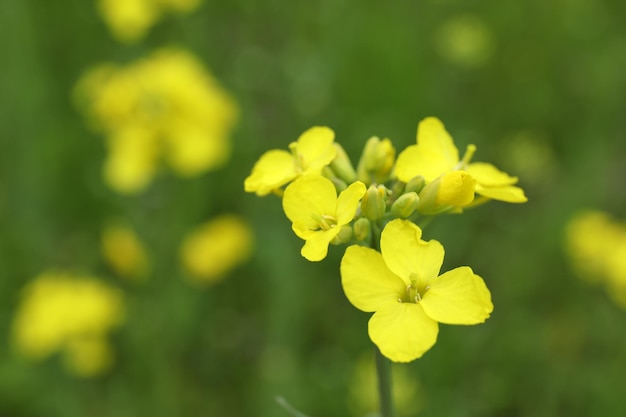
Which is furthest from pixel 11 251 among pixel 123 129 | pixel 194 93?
pixel 194 93

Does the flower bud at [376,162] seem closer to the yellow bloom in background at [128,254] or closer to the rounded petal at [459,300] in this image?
the rounded petal at [459,300]

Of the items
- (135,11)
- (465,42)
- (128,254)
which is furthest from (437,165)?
(465,42)

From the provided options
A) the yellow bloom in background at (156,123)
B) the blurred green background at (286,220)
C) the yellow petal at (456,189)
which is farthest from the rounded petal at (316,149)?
the yellow bloom in background at (156,123)

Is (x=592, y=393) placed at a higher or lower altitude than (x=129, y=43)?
lower

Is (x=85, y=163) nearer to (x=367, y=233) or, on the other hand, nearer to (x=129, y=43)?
(x=129, y=43)

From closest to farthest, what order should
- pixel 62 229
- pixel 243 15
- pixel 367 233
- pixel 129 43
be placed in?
pixel 367 233 < pixel 62 229 < pixel 129 43 < pixel 243 15

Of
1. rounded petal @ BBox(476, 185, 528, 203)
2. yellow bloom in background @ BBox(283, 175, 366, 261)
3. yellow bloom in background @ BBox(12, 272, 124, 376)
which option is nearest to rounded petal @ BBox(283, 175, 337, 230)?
yellow bloom in background @ BBox(283, 175, 366, 261)
